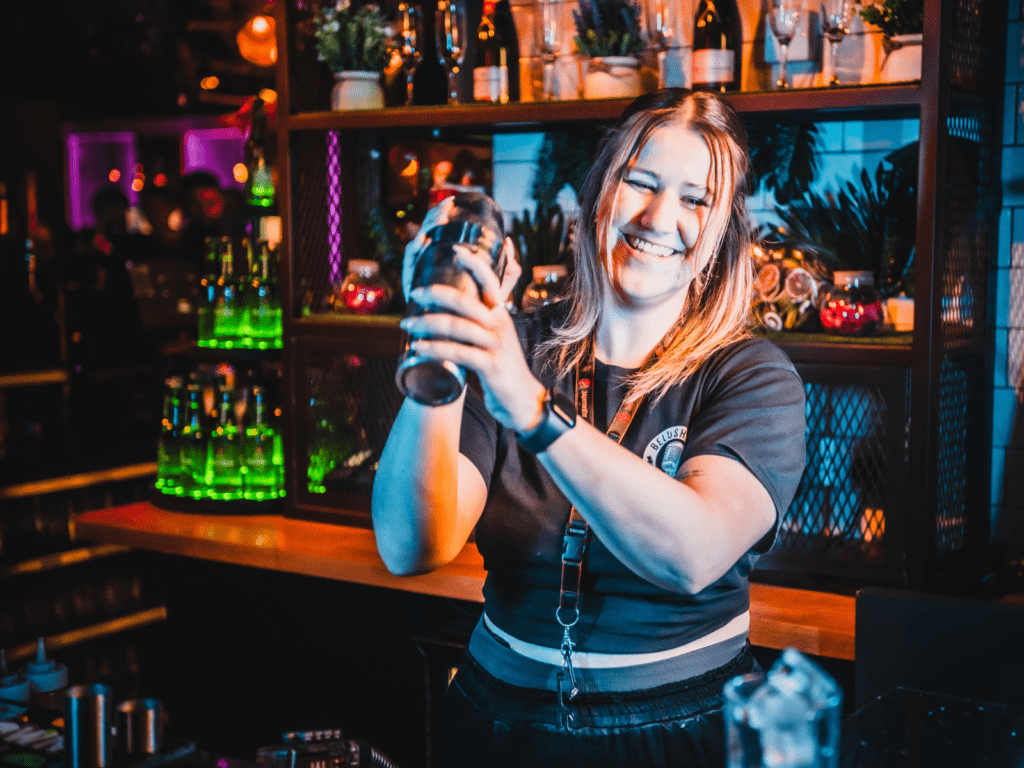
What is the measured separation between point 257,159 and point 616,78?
126cm

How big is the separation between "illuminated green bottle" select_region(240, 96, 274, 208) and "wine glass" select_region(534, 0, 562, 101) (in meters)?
0.98

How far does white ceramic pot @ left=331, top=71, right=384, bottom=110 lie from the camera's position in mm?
2797

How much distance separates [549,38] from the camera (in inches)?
101

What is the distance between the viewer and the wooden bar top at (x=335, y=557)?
2055mm

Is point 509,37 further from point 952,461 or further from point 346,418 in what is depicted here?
point 952,461

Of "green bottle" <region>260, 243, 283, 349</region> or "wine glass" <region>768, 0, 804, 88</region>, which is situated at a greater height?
"wine glass" <region>768, 0, 804, 88</region>

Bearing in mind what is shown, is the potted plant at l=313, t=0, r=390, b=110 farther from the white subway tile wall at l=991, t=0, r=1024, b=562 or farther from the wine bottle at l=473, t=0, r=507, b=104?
the white subway tile wall at l=991, t=0, r=1024, b=562

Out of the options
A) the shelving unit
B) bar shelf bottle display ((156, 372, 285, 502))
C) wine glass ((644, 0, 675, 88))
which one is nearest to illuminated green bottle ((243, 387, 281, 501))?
bar shelf bottle display ((156, 372, 285, 502))

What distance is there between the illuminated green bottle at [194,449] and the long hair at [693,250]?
5.99 feet

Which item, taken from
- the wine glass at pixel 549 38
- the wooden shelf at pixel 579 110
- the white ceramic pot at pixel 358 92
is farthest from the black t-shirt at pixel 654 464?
the white ceramic pot at pixel 358 92

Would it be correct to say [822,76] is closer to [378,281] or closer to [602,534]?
[378,281]

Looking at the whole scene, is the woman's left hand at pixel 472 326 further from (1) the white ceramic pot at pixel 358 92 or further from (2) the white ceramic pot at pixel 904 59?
(1) the white ceramic pot at pixel 358 92

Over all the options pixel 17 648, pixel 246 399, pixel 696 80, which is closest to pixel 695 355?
pixel 696 80

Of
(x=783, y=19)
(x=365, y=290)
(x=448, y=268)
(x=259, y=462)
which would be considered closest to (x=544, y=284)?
(x=365, y=290)
